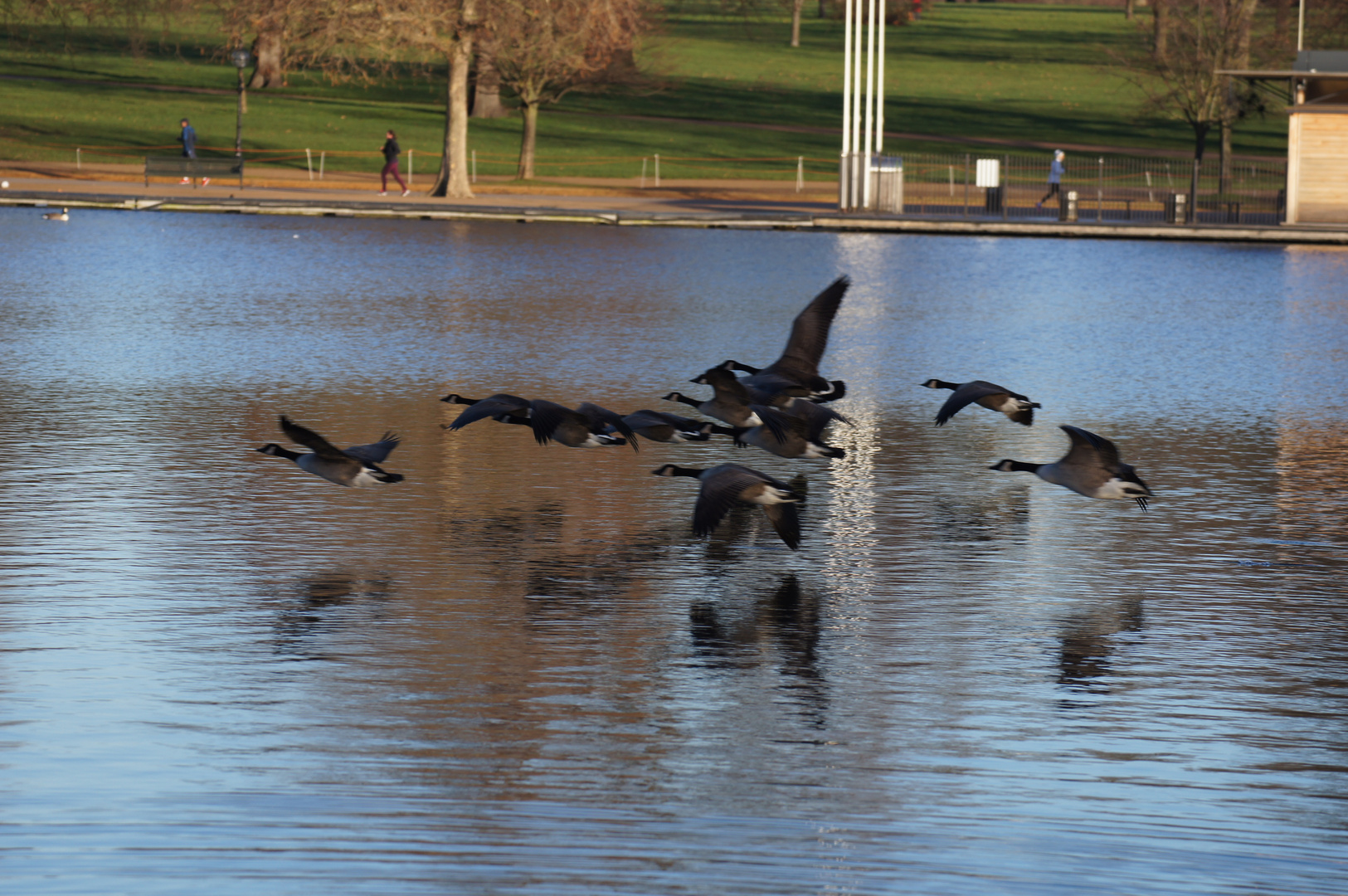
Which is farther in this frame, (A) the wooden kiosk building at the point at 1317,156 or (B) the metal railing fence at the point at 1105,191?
(B) the metal railing fence at the point at 1105,191

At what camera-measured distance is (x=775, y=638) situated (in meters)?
8.92

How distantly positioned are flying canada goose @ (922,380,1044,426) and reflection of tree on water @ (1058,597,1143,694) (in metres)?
2.99

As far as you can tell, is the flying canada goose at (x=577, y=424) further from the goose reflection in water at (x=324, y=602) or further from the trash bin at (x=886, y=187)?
the trash bin at (x=886, y=187)

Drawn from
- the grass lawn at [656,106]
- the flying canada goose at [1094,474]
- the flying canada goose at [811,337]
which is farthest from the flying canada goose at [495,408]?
the grass lawn at [656,106]

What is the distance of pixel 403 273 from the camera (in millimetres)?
27891

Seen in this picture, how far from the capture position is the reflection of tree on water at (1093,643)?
8266 mm

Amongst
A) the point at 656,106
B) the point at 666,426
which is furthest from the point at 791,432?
the point at 656,106

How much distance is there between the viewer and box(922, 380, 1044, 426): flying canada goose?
1258cm

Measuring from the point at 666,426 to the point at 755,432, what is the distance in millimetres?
626

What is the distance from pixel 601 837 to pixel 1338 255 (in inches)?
1290

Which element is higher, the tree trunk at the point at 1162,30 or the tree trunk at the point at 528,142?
the tree trunk at the point at 1162,30

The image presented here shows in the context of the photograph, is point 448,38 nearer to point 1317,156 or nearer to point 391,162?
point 391,162

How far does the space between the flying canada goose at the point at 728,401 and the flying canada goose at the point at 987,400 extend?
134 centimetres

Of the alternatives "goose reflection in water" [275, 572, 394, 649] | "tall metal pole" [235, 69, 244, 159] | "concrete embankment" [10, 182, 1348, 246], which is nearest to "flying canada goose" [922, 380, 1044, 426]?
"goose reflection in water" [275, 572, 394, 649]
